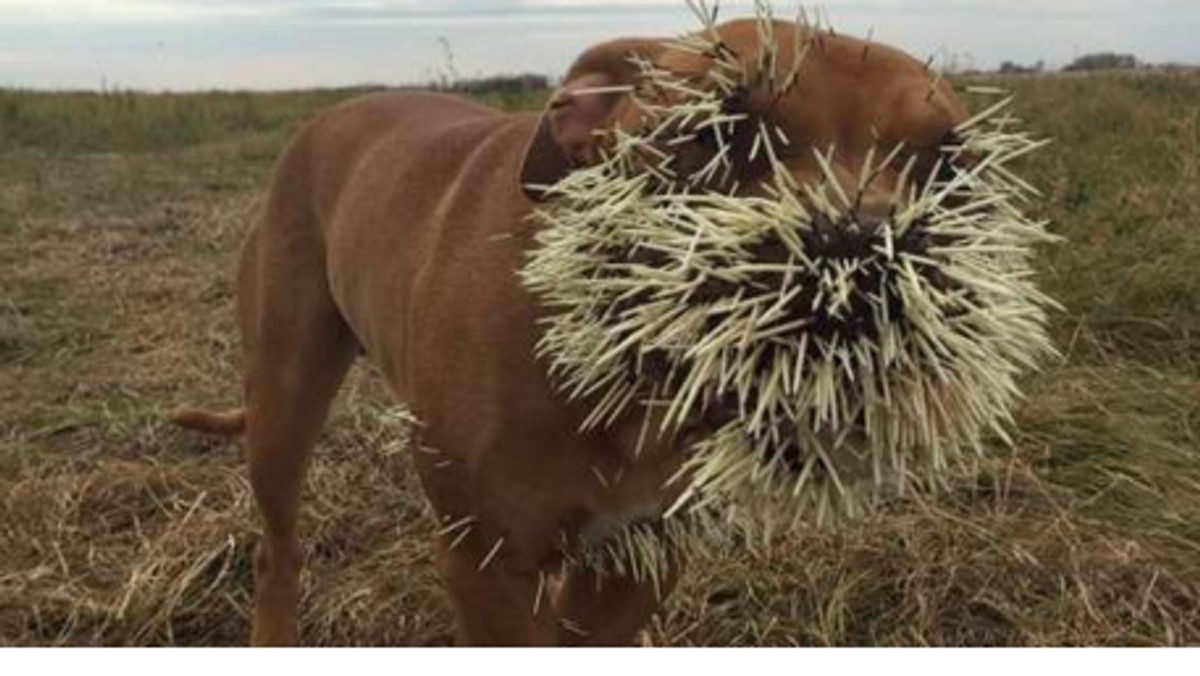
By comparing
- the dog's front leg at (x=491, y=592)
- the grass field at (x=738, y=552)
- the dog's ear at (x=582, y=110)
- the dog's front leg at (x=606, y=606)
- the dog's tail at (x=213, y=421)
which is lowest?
the grass field at (x=738, y=552)

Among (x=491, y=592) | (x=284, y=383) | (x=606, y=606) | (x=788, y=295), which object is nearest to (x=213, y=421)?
(x=284, y=383)

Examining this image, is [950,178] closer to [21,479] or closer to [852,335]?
[852,335]

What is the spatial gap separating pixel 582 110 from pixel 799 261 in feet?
2.13

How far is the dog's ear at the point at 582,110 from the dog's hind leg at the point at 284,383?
1.53 meters

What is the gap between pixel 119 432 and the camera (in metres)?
5.32

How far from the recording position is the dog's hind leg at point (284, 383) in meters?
3.67

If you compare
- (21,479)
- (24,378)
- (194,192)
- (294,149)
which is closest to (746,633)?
(294,149)

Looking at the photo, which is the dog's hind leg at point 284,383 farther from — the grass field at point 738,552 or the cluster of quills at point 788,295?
the cluster of quills at point 788,295

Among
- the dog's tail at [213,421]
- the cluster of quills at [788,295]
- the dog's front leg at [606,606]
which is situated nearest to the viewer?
the cluster of quills at [788,295]

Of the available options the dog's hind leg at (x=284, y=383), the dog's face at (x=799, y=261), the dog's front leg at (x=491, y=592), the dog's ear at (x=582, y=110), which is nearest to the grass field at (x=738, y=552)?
the dog's hind leg at (x=284, y=383)

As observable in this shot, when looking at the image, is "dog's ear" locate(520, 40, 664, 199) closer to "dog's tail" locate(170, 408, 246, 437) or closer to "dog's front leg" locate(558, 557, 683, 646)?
"dog's front leg" locate(558, 557, 683, 646)

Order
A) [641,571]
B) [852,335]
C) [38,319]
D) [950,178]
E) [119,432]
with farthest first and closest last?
1. [38,319]
2. [119,432]
3. [641,571]
4. [950,178]
5. [852,335]

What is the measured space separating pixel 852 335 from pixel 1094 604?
7.23 feet

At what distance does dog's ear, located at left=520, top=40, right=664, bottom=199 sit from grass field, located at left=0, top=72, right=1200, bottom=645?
1634mm
